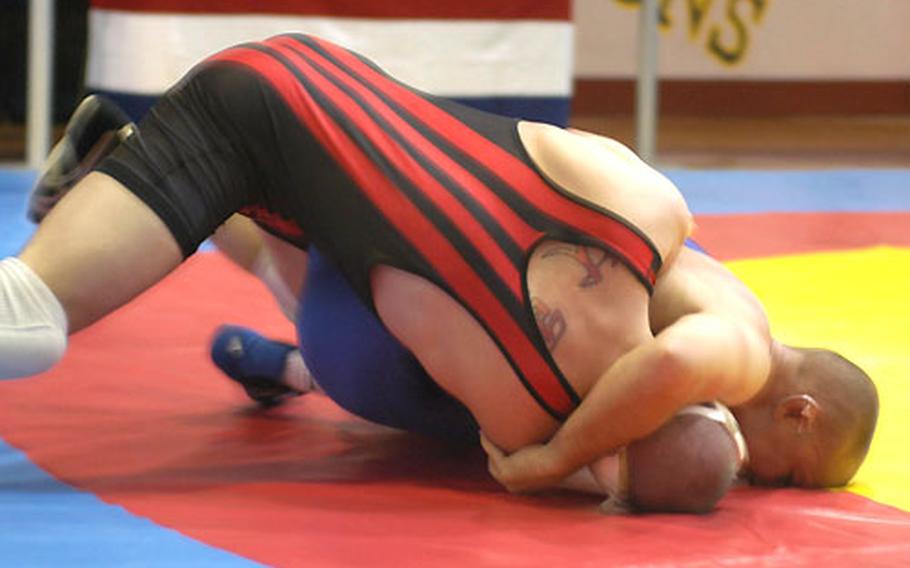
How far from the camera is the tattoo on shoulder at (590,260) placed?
1983mm

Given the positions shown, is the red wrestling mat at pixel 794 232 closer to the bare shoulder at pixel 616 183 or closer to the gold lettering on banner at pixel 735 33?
the bare shoulder at pixel 616 183

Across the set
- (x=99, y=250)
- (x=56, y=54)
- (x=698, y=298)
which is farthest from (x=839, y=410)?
(x=56, y=54)

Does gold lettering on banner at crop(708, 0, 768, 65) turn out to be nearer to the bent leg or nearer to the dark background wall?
the dark background wall

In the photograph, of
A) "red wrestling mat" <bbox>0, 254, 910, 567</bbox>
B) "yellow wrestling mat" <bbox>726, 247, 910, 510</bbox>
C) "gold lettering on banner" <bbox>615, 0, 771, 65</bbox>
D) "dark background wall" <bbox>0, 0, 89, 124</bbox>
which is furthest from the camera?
"gold lettering on banner" <bbox>615, 0, 771, 65</bbox>

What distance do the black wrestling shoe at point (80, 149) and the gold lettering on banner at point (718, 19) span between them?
6.66m

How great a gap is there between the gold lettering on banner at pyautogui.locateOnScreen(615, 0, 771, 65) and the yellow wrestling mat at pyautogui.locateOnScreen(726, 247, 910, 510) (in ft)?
15.2

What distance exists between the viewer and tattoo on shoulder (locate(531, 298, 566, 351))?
1984 mm

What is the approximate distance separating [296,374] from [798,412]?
0.76m

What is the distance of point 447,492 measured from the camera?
205 centimetres

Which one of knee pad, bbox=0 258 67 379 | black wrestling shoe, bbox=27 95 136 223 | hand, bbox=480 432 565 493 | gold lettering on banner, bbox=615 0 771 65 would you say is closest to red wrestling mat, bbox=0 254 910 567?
hand, bbox=480 432 565 493

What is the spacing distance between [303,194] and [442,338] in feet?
0.83

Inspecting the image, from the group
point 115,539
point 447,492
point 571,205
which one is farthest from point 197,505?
point 571,205

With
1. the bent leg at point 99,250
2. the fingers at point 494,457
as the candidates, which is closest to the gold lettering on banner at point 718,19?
the fingers at point 494,457

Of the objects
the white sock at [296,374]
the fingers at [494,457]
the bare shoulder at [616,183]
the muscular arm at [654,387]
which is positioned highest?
the bare shoulder at [616,183]
